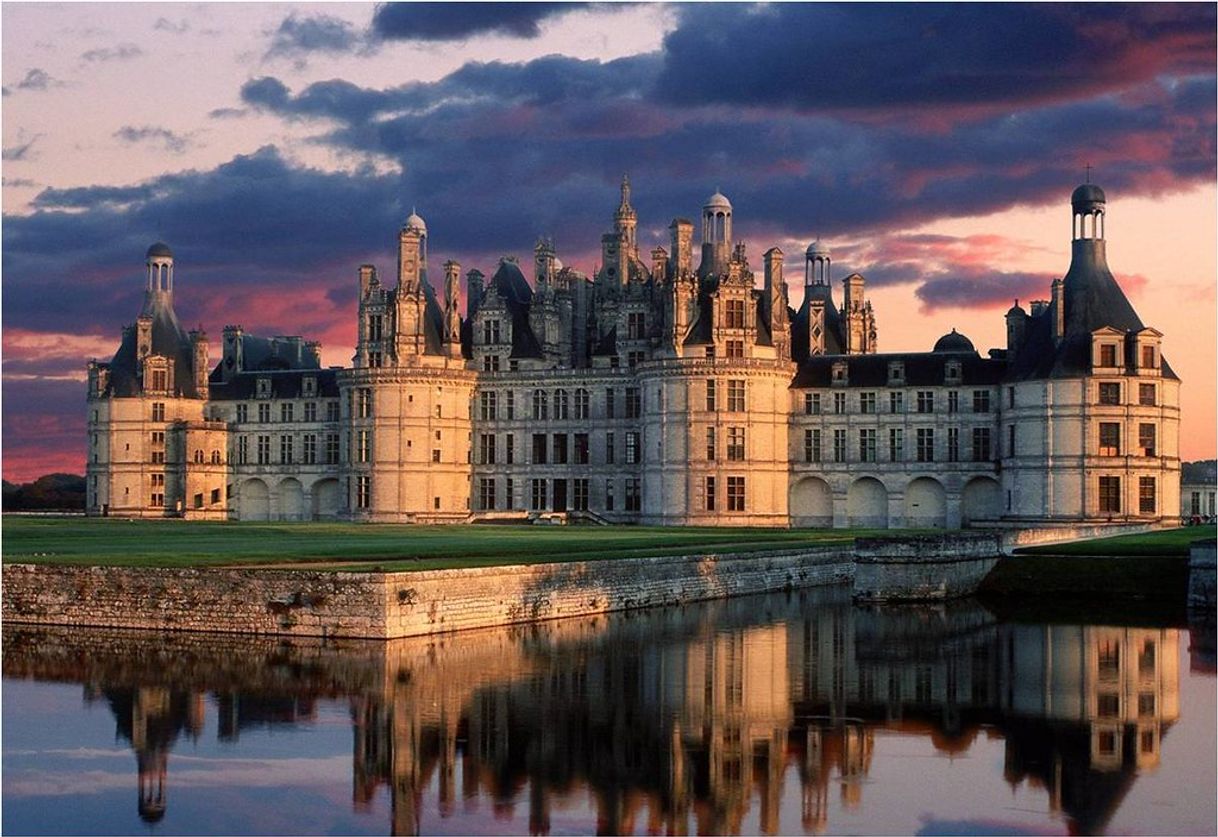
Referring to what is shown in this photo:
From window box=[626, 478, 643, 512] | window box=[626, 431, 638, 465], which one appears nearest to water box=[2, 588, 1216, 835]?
window box=[626, 478, 643, 512]

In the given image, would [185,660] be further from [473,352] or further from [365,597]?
[473,352]

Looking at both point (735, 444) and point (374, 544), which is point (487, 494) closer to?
point (735, 444)

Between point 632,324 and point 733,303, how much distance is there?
841 centimetres

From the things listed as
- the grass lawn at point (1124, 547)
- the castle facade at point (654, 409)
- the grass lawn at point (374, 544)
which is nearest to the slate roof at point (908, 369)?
the castle facade at point (654, 409)

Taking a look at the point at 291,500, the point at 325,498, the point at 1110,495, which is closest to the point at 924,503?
the point at 1110,495

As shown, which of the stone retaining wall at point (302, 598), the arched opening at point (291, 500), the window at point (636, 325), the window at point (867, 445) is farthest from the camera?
the arched opening at point (291, 500)

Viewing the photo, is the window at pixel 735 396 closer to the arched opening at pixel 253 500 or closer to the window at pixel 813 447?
the window at pixel 813 447

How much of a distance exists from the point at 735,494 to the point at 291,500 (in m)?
27.8

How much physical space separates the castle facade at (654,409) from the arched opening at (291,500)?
0.15 meters

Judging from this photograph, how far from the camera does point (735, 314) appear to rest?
7875 centimetres

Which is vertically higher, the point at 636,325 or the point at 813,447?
the point at 636,325

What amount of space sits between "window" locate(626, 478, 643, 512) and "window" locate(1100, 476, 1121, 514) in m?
22.4

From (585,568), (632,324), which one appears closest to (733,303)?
(632,324)

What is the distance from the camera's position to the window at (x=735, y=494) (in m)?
78.9
